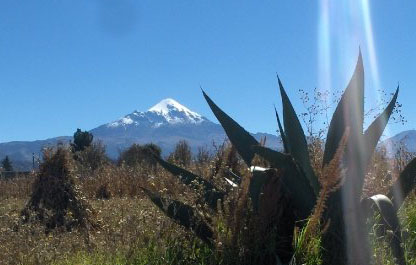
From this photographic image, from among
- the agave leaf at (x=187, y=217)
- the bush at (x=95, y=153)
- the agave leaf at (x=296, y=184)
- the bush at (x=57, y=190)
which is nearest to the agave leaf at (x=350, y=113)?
the agave leaf at (x=296, y=184)

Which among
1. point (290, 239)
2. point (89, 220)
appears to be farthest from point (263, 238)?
point (89, 220)

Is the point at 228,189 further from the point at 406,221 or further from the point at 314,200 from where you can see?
the point at 406,221

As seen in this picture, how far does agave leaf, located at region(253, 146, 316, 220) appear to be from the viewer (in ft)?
12.0

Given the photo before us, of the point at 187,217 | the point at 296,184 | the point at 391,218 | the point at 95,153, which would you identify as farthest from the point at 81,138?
the point at 391,218

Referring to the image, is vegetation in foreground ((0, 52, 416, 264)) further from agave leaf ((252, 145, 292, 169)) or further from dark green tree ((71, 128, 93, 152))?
dark green tree ((71, 128, 93, 152))

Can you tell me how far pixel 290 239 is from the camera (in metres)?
3.89

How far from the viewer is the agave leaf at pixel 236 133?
13.8 ft

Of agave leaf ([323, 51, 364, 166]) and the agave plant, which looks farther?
agave leaf ([323, 51, 364, 166])

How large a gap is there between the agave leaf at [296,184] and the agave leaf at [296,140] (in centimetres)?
15

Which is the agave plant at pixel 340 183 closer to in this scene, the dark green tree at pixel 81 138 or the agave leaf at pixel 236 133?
the agave leaf at pixel 236 133

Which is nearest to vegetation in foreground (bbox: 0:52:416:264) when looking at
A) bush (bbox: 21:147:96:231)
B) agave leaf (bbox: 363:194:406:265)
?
agave leaf (bbox: 363:194:406:265)

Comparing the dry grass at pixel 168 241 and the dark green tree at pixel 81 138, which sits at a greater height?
the dark green tree at pixel 81 138

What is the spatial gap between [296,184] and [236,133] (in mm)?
645

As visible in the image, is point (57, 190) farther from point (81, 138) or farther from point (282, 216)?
point (81, 138)
